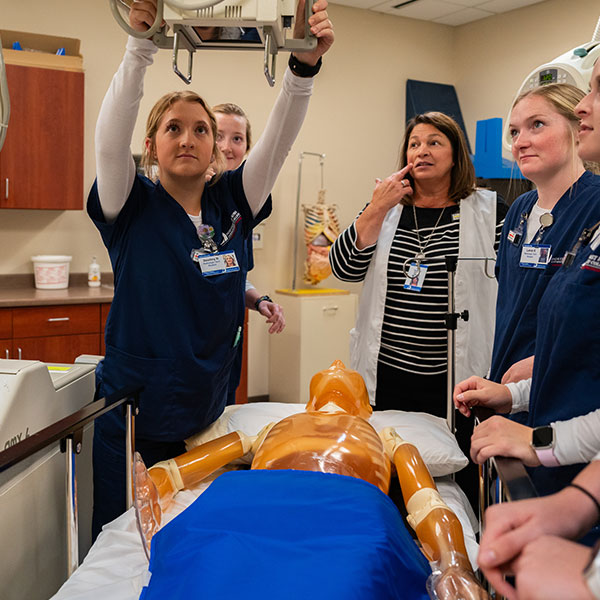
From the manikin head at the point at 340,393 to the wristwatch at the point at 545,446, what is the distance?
0.86m

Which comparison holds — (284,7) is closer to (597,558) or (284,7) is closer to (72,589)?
(597,558)

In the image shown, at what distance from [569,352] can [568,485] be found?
295 millimetres

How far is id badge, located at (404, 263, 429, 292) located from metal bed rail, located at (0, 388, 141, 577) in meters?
1.03

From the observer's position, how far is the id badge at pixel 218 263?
5.66 ft

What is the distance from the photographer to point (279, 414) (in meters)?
2.17

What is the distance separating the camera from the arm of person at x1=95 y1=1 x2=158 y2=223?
4.73 feet

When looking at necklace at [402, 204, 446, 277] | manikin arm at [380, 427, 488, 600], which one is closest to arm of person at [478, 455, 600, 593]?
manikin arm at [380, 427, 488, 600]

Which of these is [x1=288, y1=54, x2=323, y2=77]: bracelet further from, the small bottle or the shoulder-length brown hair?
the small bottle

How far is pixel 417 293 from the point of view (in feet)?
7.34

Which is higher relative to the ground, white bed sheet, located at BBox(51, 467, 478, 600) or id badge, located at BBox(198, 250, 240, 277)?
id badge, located at BBox(198, 250, 240, 277)

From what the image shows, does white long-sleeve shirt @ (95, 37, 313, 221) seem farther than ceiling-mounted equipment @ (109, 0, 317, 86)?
Yes

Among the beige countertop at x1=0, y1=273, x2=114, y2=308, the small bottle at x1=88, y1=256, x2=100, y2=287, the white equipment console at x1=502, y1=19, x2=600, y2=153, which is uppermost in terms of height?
the white equipment console at x1=502, y1=19, x2=600, y2=153

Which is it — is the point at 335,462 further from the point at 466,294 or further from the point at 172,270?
the point at 466,294

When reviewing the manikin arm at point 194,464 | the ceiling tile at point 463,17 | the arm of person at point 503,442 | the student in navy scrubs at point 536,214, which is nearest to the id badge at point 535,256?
the student in navy scrubs at point 536,214
